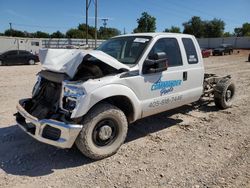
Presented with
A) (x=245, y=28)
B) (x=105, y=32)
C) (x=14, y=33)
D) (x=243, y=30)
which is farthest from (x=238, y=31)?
(x=14, y=33)

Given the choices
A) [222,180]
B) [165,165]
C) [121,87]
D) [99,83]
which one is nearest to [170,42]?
[121,87]

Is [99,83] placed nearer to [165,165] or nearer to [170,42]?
[165,165]

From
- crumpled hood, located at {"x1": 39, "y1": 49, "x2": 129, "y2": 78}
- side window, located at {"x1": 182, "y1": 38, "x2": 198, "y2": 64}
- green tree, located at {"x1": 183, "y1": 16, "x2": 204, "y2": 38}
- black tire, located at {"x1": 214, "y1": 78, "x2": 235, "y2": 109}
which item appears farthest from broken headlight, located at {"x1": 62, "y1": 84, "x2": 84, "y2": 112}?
green tree, located at {"x1": 183, "y1": 16, "x2": 204, "y2": 38}

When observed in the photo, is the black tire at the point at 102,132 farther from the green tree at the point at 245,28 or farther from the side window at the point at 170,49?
the green tree at the point at 245,28

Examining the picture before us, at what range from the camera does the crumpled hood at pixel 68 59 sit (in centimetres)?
415

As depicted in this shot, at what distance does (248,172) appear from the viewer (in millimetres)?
3965

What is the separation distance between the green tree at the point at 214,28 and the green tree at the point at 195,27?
1.38m

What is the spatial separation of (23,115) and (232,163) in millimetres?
3423

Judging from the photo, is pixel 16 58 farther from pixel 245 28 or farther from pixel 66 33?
pixel 245 28

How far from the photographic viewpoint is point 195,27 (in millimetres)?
85188

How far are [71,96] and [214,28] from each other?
86.1 meters

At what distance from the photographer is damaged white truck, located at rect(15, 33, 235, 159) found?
3982 millimetres

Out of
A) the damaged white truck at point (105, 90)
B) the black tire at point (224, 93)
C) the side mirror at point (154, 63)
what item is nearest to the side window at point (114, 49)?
the damaged white truck at point (105, 90)

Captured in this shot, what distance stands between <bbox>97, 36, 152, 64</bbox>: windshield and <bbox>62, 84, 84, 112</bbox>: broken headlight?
1.31 meters
